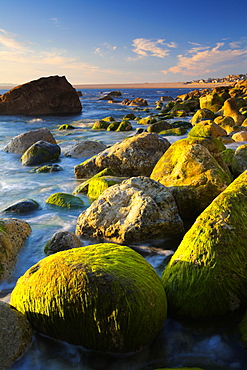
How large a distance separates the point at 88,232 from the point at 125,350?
2329mm

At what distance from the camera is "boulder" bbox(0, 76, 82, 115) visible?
92.3 ft

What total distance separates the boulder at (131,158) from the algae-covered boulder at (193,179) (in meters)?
2.03

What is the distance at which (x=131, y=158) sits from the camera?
773 centimetres

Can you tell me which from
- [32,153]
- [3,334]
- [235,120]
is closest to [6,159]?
[32,153]

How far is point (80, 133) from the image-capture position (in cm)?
1711

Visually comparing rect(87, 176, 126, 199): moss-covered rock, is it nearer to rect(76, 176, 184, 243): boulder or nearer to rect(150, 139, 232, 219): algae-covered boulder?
rect(150, 139, 232, 219): algae-covered boulder

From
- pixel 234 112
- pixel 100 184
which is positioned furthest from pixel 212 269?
pixel 234 112

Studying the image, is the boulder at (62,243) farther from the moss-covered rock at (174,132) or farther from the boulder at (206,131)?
the moss-covered rock at (174,132)

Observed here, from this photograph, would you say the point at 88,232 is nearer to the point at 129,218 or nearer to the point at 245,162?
the point at 129,218

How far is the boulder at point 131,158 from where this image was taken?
7727mm

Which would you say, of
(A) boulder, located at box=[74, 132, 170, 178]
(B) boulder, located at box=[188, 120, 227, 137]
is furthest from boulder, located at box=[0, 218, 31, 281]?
(B) boulder, located at box=[188, 120, 227, 137]

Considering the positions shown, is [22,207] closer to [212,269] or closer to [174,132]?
[212,269]

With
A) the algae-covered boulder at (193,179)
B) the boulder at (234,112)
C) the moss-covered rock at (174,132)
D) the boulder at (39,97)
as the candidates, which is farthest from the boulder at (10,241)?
the boulder at (39,97)

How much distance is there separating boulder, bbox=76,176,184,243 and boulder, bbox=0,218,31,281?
2.80 ft
